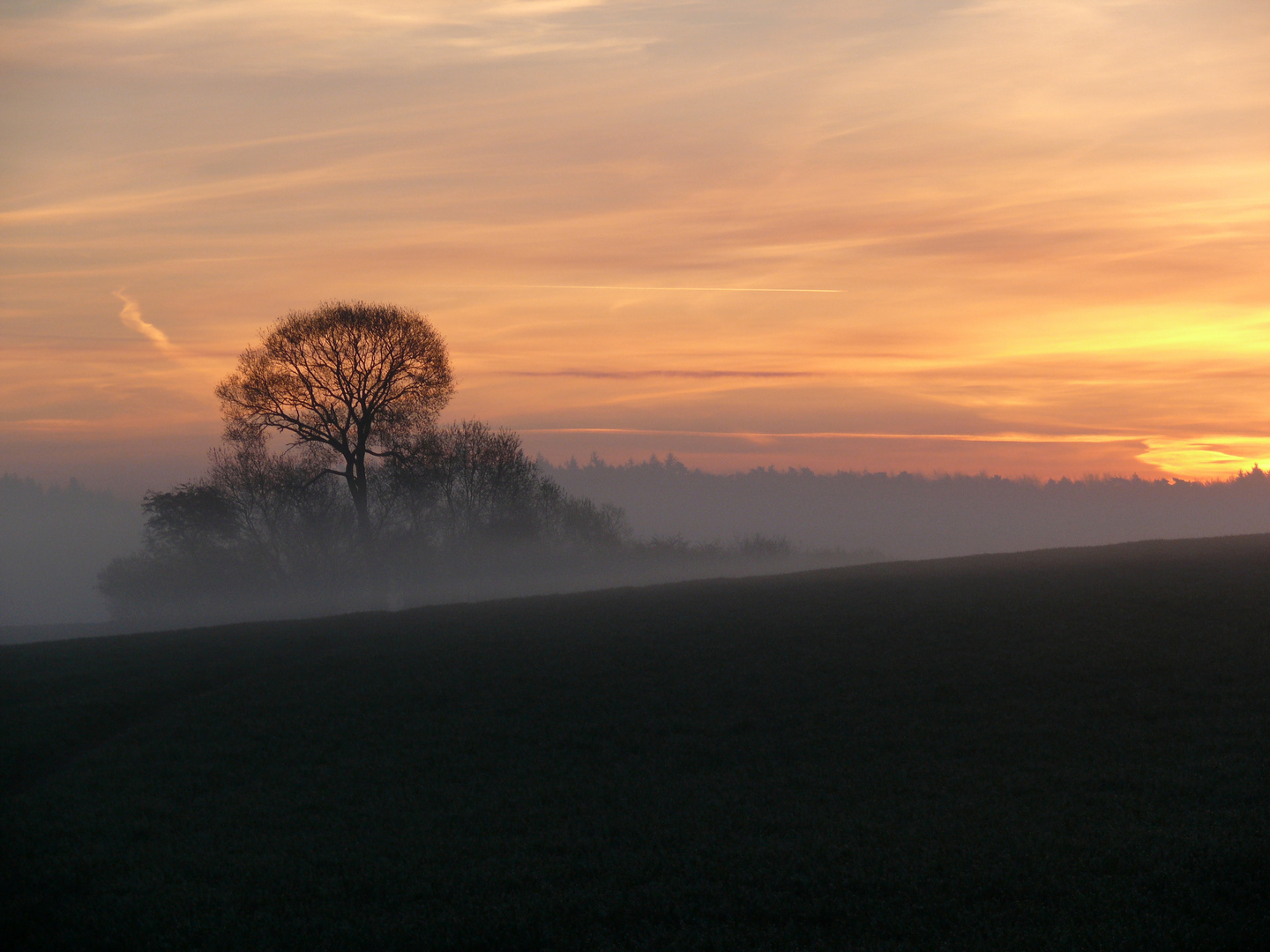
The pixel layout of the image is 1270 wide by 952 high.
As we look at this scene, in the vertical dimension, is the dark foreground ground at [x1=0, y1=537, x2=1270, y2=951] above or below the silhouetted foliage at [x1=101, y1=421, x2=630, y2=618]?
below

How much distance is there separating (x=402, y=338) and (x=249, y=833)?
4433 cm

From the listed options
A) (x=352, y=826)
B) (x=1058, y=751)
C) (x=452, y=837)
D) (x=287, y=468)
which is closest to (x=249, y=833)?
(x=352, y=826)

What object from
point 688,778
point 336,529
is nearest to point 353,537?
point 336,529

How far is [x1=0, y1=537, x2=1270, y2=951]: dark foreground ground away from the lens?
43.9 ft

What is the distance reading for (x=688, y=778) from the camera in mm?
20859

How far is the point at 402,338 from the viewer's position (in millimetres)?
59375

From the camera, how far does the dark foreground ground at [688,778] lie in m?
13.4

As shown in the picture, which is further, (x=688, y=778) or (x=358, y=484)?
(x=358, y=484)

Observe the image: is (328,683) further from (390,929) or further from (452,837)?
(390,929)

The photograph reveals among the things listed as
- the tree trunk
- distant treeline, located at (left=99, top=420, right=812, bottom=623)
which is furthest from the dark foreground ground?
distant treeline, located at (left=99, top=420, right=812, bottom=623)

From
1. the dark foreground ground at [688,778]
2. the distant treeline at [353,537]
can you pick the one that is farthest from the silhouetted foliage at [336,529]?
the dark foreground ground at [688,778]

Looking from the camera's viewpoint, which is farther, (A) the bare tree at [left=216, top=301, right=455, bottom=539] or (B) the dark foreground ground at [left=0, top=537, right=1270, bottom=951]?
(A) the bare tree at [left=216, top=301, right=455, bottom=539]

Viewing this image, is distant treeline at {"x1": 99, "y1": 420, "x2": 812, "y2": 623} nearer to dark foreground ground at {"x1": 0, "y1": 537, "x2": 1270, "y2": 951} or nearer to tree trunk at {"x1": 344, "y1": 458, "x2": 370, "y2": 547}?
tree trunk at {"x1": 344, "y1": 458, "x2": 370, "y2": 547}

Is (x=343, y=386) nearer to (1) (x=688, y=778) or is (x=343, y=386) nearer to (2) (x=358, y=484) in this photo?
(2) (x=358, y=484)
